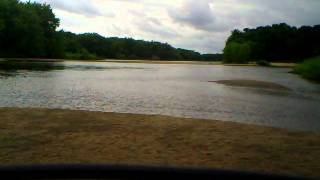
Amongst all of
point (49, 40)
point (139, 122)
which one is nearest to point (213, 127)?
point (139, 122)

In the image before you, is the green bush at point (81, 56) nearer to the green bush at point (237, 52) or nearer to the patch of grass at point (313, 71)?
the green bush at point (237, 52)

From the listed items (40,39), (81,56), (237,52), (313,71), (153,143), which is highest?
(40,39)

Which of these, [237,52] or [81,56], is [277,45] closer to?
[237,52]

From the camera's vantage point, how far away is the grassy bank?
325 inches

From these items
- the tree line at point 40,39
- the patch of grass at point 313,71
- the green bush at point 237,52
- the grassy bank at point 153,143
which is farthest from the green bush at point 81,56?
the grassy bank at point 153,143

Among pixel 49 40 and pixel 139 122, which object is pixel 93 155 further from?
pixel 49 40

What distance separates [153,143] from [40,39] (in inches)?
3759

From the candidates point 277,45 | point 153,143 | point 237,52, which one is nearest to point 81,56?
point 237,52

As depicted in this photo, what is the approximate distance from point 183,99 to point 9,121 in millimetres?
14350

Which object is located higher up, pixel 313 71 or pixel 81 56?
pixel 313 71

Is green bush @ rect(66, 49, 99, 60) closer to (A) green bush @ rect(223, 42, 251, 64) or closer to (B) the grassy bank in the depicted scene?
(A) green bush @ rect(223, 42, 251, 64)

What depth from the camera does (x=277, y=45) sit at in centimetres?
13312

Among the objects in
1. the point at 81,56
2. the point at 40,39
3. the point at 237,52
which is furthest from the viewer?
the point at 237,52

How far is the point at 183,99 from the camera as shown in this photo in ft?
83.6
